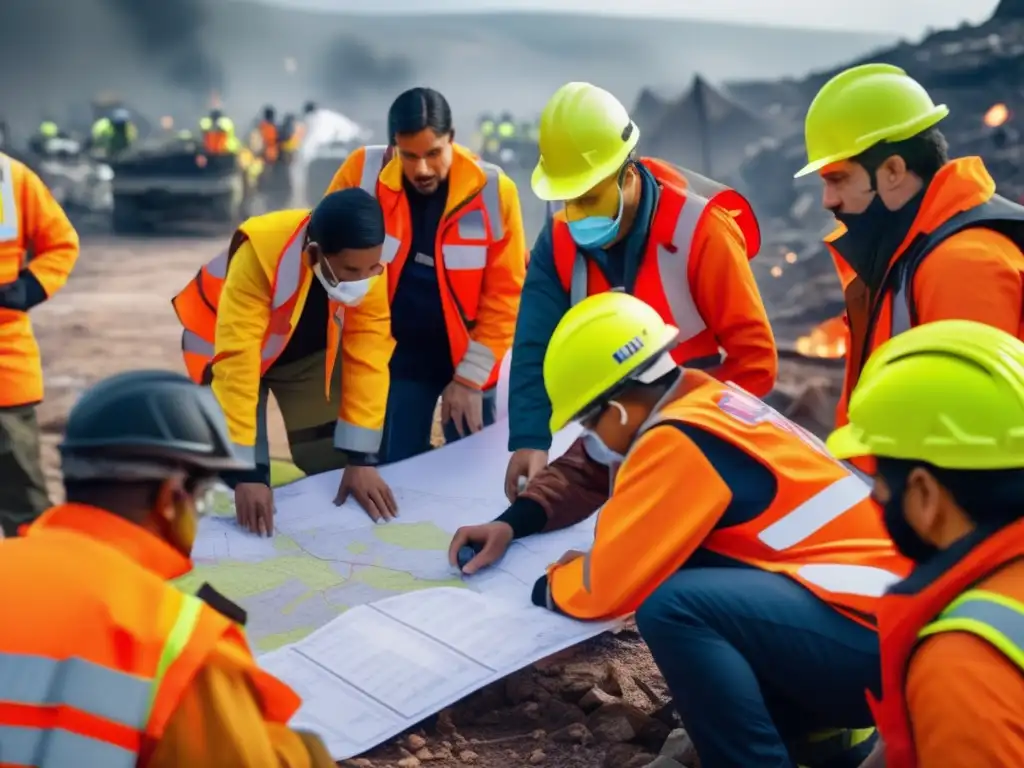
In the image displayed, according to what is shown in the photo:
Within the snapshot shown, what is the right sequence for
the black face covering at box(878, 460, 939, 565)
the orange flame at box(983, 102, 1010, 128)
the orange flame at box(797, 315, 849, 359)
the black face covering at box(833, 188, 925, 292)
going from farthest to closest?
1. the orange flame at box(983, 102, 1010, 128)
2. the orange flame at box(797, 315, 849, 359)
3. the black face covering at box(833, 188, 925, 292)
4. the black face covering at box(878, 460, 939, 565)

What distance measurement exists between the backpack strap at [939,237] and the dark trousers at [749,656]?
0.79 m

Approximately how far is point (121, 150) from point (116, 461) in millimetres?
17223

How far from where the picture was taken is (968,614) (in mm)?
1461

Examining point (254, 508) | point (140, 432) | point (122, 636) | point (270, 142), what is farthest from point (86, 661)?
point (270, 142)

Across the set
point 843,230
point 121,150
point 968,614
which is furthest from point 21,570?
point 121,150

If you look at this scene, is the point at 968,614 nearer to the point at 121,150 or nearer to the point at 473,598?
the point at 473,598

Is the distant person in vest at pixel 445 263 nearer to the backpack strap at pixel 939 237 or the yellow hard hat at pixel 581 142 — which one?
the yellow hard hat at pixel 581 142

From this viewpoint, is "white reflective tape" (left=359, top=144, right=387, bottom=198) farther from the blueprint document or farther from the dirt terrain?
the dirt terrain

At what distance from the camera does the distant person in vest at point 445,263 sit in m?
3.89

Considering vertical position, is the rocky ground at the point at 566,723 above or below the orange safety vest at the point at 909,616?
below

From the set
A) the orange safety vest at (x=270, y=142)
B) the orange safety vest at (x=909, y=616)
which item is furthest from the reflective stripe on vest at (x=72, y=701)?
the orange safety vest at (x=270, y=142)

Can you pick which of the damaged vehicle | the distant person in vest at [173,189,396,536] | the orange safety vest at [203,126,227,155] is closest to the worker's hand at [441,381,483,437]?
the distant person in vest at [173,189,396,536]

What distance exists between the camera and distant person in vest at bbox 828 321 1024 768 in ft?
4.69

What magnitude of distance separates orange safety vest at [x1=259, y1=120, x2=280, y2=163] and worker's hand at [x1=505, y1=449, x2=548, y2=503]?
14951mm
